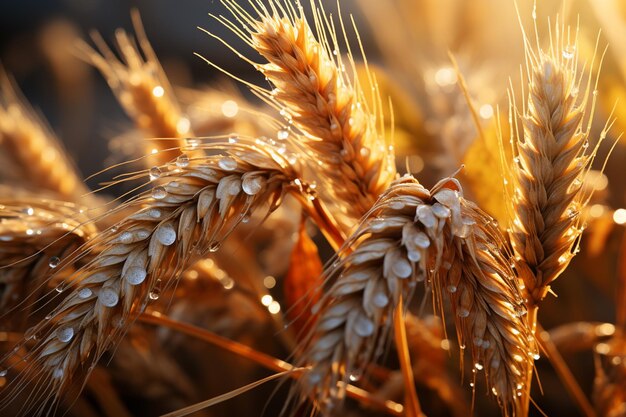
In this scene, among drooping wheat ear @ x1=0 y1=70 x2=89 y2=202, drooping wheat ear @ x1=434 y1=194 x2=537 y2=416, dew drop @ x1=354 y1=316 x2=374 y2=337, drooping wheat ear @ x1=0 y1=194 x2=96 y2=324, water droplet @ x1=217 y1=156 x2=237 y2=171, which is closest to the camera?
dew drop @ x1=354 y1=316 x2=374 y2=337

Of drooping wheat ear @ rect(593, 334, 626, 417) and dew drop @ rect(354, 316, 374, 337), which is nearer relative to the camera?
dew drop @ rect(354, 316, 374, 337)

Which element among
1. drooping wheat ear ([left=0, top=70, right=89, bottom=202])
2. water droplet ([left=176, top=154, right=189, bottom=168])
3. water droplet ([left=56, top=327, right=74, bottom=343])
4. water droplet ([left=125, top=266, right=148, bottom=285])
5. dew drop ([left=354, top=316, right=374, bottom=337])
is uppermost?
drooping wheat ear ([left=0, top=70, right=89, bottom=202])

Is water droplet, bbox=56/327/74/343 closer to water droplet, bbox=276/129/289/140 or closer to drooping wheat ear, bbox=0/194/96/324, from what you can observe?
drooping wheat ear, bbox=0/194/96/324

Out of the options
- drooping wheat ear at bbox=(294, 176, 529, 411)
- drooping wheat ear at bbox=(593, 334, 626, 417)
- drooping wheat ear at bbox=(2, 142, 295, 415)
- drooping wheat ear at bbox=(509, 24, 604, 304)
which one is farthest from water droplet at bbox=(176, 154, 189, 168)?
drooping wheat ear at bbox=(593, 334, 626, 417)

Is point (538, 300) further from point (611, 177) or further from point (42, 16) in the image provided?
point (42, 16)

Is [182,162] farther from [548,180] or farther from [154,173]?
[548,180]

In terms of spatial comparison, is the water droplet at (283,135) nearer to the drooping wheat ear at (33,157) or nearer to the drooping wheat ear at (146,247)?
the drooping wheat ear at (146,247)

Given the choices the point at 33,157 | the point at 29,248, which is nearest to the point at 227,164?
the point at 29,248
